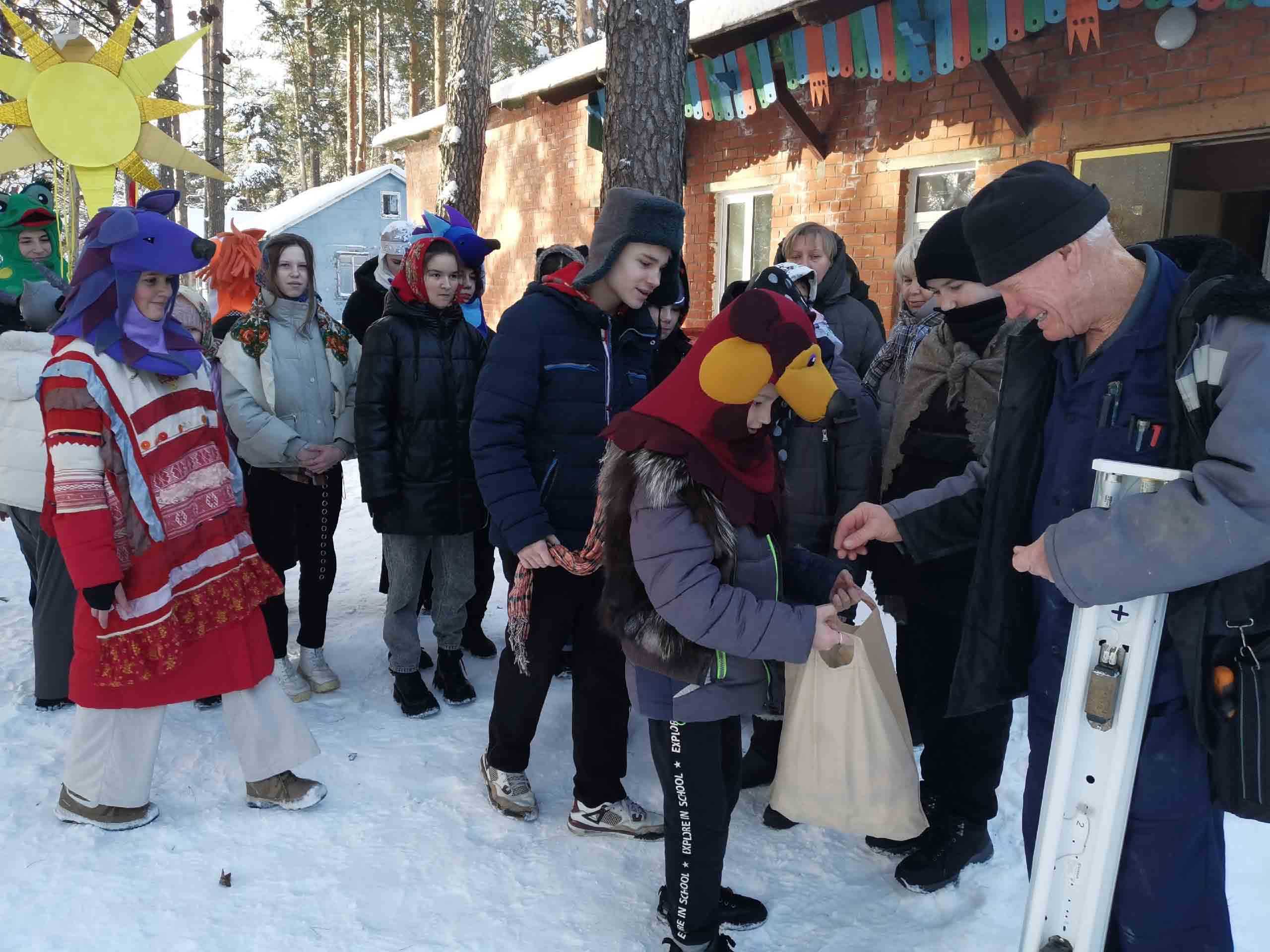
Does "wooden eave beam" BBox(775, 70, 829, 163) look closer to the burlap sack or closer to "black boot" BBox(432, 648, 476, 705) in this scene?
"black boot" BBox(432, 648, 476, 705)

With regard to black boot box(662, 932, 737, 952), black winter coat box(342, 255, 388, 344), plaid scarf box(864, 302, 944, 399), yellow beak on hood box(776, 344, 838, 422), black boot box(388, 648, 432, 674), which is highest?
black winter coat box(342, 255, 388, 344)

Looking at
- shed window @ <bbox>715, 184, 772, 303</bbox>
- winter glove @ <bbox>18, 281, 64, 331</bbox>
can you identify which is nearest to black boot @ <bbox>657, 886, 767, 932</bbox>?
winter glove @ <bbox>18, 281, 64, 331</bbox>

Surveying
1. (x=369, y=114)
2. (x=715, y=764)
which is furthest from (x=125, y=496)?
(x=369, y=114)

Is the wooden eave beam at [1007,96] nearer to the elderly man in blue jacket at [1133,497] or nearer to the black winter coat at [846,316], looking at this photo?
the black winter coat at [846,316]

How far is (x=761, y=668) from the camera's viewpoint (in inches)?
85.1

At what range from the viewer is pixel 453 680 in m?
3.79

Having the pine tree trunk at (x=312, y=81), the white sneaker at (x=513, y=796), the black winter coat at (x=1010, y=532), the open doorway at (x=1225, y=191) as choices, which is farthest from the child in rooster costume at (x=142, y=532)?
the pine tree trunk at (x=312, y=81)

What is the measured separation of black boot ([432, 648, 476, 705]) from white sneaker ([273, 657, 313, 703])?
0.56 metres

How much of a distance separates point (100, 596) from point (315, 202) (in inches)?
893

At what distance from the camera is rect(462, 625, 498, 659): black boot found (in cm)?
430

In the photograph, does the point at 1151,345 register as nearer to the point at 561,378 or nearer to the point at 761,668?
the point at 761,668

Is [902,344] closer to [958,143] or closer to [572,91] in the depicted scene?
[958,143]

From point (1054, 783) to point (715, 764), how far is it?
77 cm

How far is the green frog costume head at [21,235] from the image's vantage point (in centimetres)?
491
